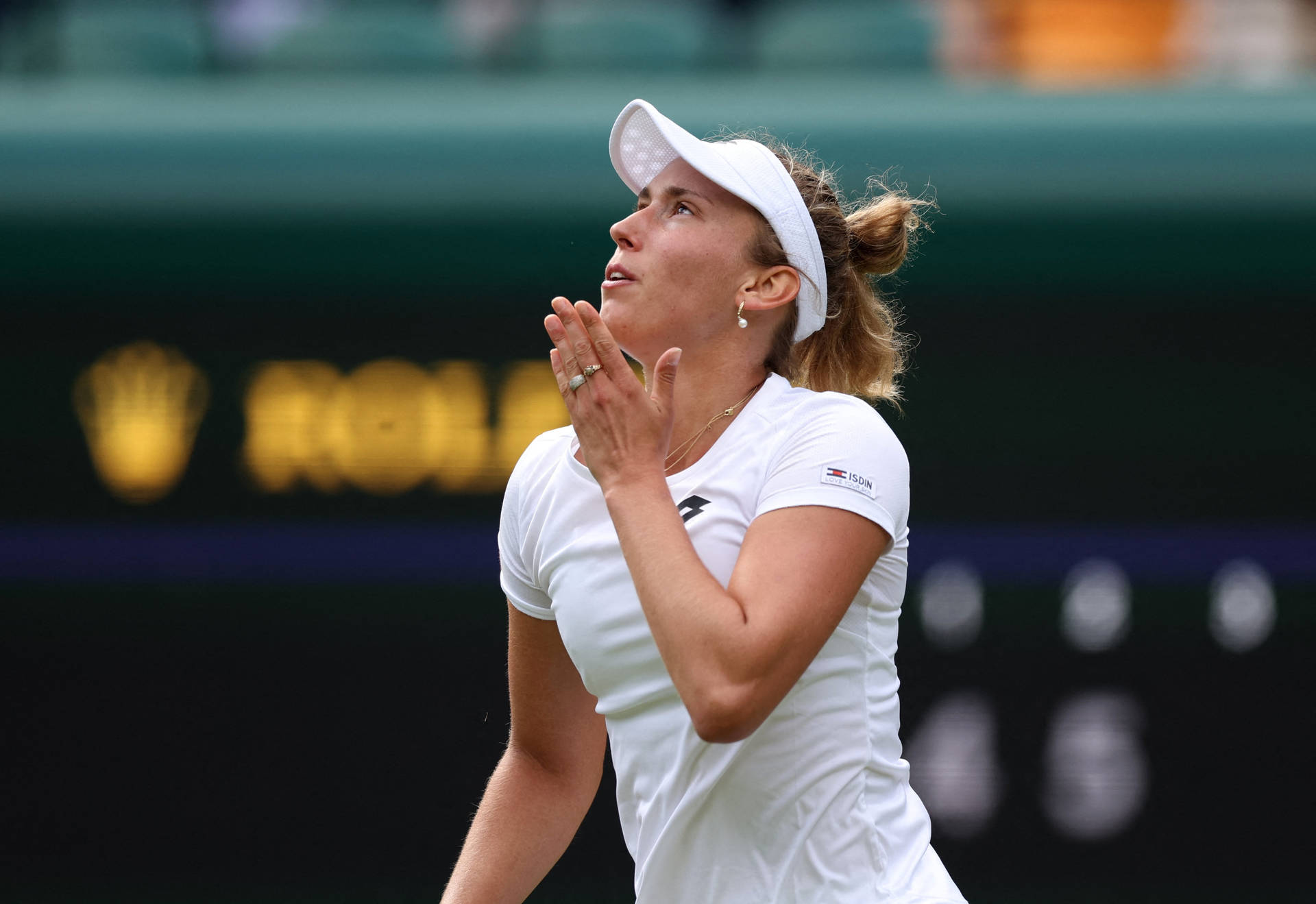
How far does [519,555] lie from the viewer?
1953 mm

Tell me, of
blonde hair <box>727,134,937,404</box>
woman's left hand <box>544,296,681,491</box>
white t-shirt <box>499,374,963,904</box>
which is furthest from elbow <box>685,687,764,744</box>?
blonde hair <box>727,134,937,404</box>

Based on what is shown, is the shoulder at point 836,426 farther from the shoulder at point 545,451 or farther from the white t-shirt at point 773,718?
the shoulder at point 545,451

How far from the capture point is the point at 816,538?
1.60 metres

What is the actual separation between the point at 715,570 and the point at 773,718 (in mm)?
167

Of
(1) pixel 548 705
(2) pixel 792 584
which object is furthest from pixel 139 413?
(2) pixel 792 584

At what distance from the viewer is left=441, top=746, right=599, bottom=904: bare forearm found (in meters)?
1.94

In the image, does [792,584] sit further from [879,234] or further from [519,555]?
[879,234]

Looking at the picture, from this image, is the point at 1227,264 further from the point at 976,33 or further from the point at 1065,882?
the point at 1065,882

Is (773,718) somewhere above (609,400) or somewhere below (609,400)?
below

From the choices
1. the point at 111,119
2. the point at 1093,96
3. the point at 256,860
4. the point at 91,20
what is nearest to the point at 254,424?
the point at 111,119

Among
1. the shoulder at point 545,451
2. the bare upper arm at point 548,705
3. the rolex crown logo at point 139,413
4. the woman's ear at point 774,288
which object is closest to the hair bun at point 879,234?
the woman's ear at point 774,288

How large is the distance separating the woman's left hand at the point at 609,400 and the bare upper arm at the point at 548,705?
0.43 m

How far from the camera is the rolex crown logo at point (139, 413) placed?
3.79 meters

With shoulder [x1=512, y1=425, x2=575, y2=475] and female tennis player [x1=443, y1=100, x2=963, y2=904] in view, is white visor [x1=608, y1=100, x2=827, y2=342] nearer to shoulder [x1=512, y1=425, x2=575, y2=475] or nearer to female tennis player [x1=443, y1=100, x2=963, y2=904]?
female tennis player [x1=443, y1=100, x2=963, y2=904]
